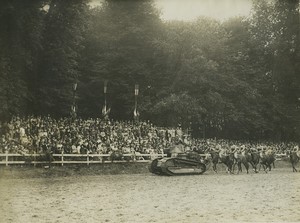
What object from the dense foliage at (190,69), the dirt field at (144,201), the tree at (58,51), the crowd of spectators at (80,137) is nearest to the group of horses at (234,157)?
the crowd of spectators at (80,137)

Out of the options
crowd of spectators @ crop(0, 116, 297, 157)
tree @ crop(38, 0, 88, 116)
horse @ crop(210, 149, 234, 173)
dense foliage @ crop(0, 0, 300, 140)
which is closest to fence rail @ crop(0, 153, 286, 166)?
crowd of spectators @ crop(0, 116, 297, 157)

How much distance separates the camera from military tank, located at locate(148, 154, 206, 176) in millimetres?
22359

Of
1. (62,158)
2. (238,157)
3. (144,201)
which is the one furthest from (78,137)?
(144,201)

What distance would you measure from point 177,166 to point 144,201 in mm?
10377

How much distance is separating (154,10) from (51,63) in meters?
13.2

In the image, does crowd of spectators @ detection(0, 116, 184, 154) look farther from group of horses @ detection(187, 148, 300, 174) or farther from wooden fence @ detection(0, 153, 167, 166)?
group of horses @ detection(187, 148, 300, 174)

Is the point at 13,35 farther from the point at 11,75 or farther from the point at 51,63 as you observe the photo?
the point at 51,63

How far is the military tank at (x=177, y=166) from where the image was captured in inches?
880

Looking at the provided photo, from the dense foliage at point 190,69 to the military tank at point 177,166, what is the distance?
12515mm

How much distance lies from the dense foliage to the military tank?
1251 cm

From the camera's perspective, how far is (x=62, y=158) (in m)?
21.8

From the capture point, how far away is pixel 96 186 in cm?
1669

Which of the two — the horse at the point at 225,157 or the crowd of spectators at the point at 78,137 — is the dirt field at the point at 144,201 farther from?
the horse at the point at 225,157

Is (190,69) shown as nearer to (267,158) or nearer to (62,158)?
(267,158)
